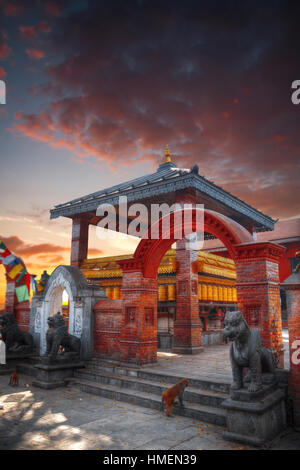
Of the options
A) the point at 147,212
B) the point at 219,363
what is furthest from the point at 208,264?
the point at 219,363

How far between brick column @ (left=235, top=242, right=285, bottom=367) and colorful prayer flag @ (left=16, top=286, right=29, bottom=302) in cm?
1017

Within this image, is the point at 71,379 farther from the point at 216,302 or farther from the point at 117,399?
the point at 216,302

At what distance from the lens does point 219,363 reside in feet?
33.1

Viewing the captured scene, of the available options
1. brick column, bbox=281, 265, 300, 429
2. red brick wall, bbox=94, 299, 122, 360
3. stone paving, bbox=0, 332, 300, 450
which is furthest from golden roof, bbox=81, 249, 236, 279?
brick column, bbox=281, 265, 300, 429

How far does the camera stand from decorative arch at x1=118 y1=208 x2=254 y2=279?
7777 mm

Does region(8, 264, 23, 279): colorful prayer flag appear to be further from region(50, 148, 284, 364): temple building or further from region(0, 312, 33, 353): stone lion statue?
region(50, 148, 284, 364): temple building

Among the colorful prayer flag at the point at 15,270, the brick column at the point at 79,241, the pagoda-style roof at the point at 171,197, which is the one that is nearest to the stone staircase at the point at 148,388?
the colorful prayer flag at the point at 15,270

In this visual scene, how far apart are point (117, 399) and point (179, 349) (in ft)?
16.1

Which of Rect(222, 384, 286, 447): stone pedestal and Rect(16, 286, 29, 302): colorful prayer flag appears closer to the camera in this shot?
Rect(222, 384, 286, 447): stone pedestal

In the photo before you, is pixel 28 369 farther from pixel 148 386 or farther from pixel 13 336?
pixel 148 386

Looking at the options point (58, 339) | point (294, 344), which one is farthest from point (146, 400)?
point (58, 339)

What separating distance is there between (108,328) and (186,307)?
3.40m

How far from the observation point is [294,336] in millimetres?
6328

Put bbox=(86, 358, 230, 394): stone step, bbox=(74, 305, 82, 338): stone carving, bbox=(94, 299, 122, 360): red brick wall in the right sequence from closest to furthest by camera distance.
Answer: bbox=(86, 358, 230, 394): stone step, bbox=(94, 299, 122, 360): red brick wall, bbox=(74, 305, 82, 338): stone carving
